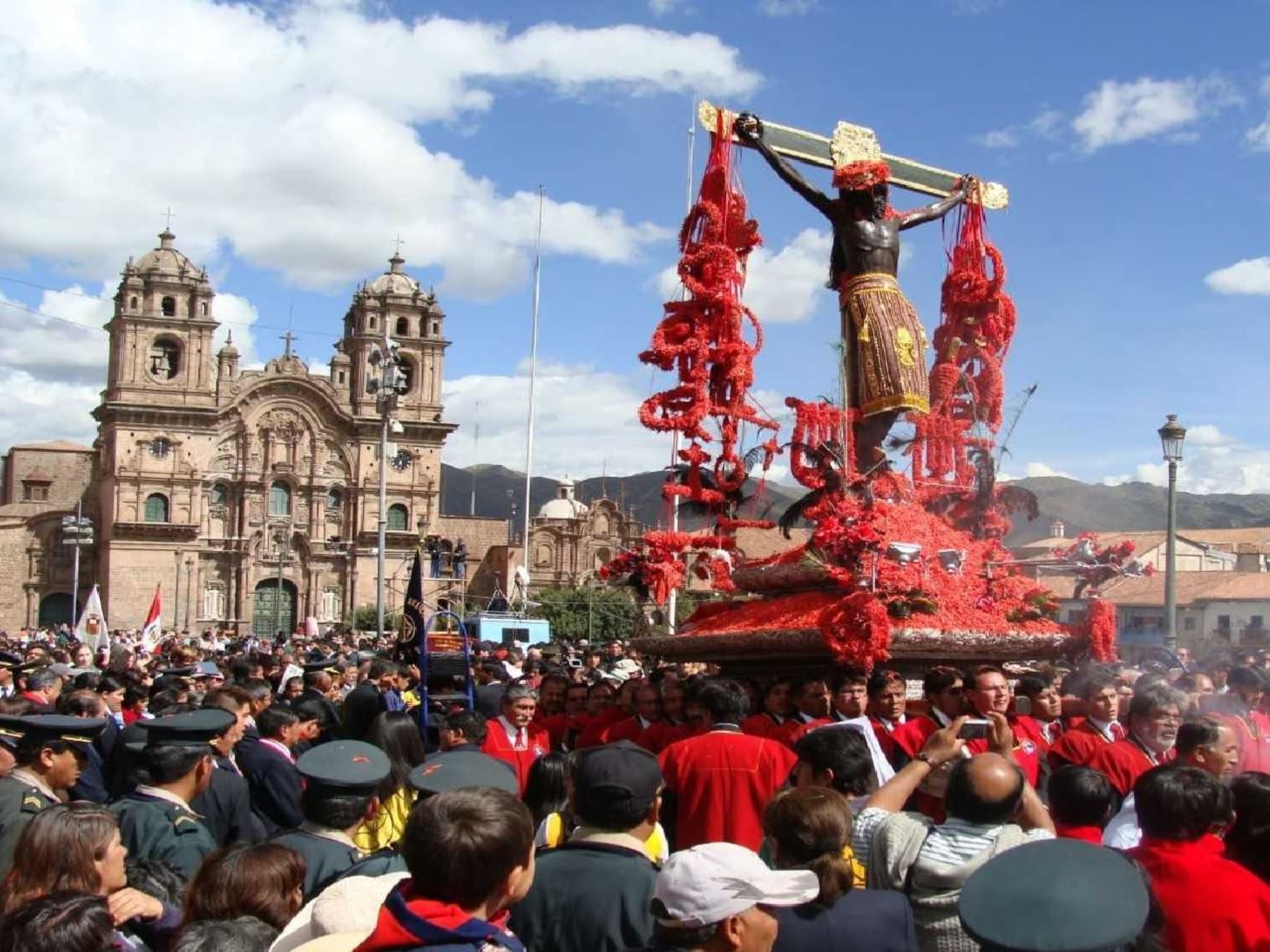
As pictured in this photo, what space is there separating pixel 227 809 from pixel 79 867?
2.42m

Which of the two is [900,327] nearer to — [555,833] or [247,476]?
[555,833]

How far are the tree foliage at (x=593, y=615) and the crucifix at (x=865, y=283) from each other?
129 ft

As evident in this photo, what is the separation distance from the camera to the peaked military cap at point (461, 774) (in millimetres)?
4762

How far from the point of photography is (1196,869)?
436 centimetres

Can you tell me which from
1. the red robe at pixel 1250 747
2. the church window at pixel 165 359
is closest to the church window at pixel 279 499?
the church window at pixel 165 359

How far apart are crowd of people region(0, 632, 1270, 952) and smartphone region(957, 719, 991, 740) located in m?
0.04

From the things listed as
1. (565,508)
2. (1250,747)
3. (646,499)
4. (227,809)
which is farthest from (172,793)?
(646,499)

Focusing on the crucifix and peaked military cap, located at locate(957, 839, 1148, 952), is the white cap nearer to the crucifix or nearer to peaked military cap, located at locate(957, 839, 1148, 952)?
peaked military cap, located at locate(957, 839, 1148, 952)

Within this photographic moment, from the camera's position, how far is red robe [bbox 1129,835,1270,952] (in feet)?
13.7

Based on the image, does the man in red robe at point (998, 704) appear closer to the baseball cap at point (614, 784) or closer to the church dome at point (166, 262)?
the baseball cap at point (614, 784)

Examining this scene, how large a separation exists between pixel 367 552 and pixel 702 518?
53484 mm

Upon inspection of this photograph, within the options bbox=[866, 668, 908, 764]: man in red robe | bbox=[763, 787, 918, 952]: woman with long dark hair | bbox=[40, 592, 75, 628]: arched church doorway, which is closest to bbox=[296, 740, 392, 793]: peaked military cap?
bbox=[763, 787, 918, 952]: woman with long dark hair

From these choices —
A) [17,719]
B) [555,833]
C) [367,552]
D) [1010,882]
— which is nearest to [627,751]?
[555,833]

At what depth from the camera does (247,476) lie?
212 ft
